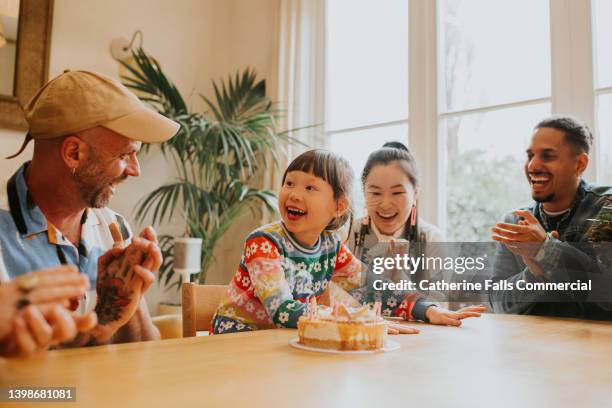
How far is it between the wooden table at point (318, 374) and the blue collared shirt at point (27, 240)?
0.37 meters

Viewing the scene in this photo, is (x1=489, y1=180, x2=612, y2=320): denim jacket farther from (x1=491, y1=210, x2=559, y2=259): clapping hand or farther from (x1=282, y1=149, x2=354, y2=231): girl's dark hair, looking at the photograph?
(x1=282, y1=149, x2=354, y2=231): girl's dark hair

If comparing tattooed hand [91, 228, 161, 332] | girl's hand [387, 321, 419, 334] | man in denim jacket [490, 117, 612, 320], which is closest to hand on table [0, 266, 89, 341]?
tattooed hand [91, 228, 161, 332]

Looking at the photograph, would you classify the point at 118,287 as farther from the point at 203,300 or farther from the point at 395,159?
the point at 395,159

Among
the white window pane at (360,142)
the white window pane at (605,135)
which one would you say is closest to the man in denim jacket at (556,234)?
the white window pane at (605,135)

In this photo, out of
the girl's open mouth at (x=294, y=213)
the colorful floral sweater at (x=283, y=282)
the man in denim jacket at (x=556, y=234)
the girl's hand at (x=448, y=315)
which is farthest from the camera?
the man in denim jacket at (x=556, y=234)

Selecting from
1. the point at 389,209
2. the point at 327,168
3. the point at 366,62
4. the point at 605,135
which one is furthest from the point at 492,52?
the point at 327,168

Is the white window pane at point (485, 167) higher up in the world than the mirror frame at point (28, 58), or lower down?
lower down

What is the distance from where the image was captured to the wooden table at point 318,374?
714 millimetres

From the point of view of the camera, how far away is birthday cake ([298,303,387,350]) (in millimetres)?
1089

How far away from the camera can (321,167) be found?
1.74 metres

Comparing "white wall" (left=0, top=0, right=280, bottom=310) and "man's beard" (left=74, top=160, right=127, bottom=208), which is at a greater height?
"white wall" (left=0, top=0, right=280, bottom=310)

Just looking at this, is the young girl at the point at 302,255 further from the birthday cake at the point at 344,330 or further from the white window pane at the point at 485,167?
the white window pane at the point at 485,167

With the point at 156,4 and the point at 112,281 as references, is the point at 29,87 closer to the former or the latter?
the point at 156,4

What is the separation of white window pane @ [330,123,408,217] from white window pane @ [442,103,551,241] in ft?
1.16
